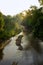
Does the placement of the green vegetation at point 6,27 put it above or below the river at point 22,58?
above

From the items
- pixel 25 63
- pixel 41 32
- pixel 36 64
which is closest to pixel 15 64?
pixel 25 63

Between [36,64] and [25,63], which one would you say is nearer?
[36,64]

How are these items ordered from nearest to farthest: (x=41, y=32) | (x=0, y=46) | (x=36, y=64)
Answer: (x=36, y=64)
(x=41, y=32)
(x=0, y=46)

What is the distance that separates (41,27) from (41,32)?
0.70 m

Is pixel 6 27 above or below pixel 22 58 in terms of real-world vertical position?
above

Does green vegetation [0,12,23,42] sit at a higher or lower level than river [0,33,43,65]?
higher

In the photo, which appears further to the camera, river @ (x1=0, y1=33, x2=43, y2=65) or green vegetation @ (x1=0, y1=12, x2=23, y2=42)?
green vegetation @ (x1=0, y1=12, x2=23, y2=42)

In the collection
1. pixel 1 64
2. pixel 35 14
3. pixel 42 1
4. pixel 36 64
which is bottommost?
pixel 36 64

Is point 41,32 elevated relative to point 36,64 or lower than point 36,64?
elevated

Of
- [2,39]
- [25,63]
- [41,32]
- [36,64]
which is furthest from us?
[2,39]

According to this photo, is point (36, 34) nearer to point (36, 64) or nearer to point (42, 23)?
point (42, 23)

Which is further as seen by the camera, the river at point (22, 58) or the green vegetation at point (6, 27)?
the green vegetation at point (6, 27)

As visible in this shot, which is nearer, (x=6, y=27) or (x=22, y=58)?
(x=22, y=58)

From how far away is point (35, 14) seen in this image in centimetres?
1908
